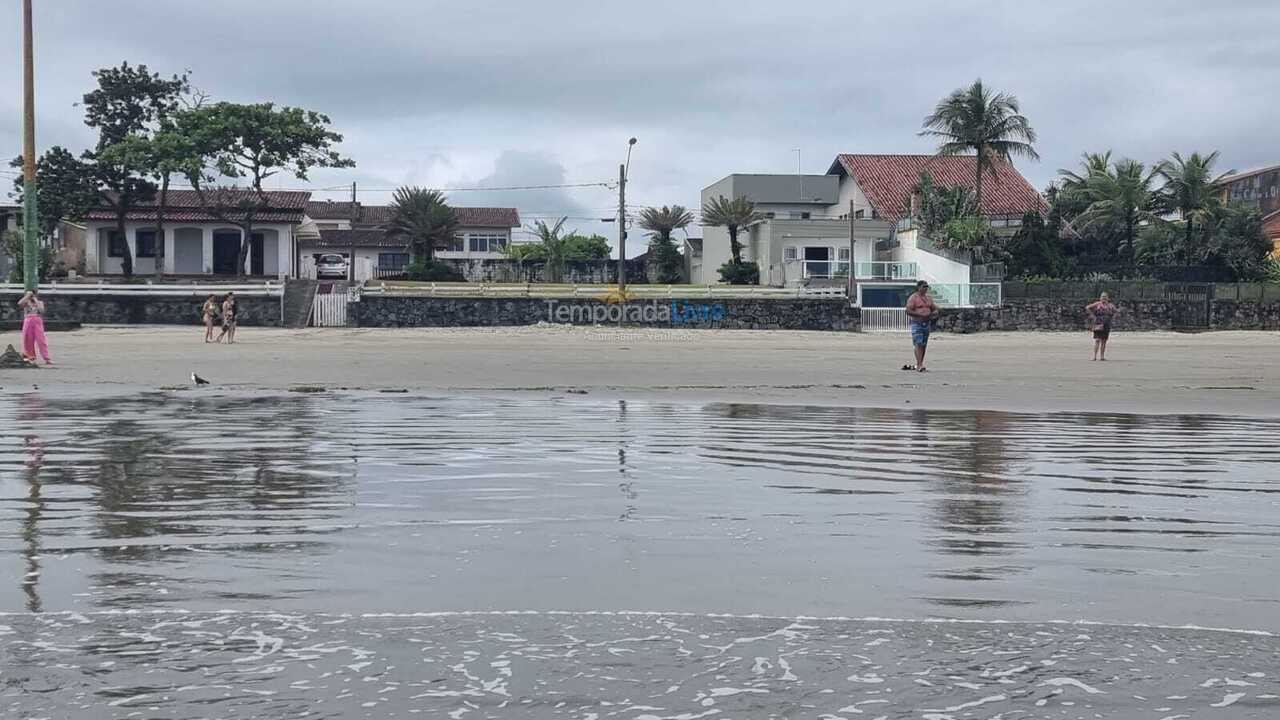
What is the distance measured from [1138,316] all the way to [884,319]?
10392 mm

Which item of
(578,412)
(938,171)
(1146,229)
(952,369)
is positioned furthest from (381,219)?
(578,412)

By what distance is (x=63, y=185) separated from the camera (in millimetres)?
56219

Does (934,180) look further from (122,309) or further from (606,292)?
(122,309)

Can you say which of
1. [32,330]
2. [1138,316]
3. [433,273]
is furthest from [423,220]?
[32,330]

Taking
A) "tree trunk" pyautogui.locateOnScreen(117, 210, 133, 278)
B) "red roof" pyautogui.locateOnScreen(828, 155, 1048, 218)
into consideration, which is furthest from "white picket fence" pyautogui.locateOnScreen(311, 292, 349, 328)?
"red roof" pyautogui.locateOnScreen(828, 155, 1048, 218)

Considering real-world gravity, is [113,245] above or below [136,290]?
above

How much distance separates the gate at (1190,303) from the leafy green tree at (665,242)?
31945mm

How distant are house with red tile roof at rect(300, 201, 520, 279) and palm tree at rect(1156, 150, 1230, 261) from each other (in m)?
43.2

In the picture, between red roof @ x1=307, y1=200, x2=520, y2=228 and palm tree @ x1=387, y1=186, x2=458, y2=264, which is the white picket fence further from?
red roof @ x1=307, y1=200, x2=520, y2=228

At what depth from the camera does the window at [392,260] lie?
3541 inches

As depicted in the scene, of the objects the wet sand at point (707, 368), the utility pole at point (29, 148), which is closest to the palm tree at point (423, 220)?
the wet sand at point (707, 368)

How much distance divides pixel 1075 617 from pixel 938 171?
237 ft

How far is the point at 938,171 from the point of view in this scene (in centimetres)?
7569

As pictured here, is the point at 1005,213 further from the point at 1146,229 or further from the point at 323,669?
the point at 323,669
